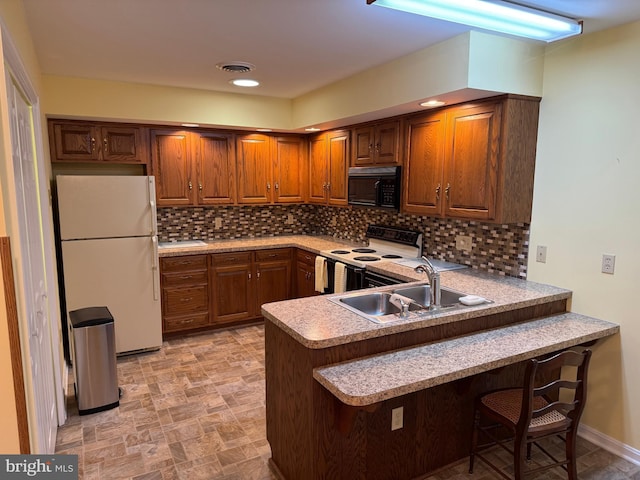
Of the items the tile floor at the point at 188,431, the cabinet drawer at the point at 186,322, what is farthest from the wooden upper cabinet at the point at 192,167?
the tile floor at the point at 188,431

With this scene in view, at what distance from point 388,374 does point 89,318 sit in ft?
7.31

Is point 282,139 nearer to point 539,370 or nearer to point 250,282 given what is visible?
point 250,282

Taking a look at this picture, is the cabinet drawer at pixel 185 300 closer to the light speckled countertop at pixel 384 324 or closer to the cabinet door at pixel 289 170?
the cabinet door at pixel 289 170

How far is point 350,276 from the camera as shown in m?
3.67

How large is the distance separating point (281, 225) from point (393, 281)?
2.42 meters

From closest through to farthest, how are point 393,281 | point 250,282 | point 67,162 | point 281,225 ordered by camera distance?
point 393,281, point 67,162, point 250,282, point 281,225

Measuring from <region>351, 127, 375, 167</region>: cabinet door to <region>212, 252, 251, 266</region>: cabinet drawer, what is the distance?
1498mm

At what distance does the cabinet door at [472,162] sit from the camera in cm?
281

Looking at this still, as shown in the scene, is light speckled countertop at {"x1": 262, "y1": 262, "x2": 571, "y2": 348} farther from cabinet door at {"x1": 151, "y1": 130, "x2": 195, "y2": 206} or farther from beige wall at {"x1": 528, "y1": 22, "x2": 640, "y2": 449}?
cabinet door at {"x1": 151, "y1": 130, "x2": 195, "y2": 206}

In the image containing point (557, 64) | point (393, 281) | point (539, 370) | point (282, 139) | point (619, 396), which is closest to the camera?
point (539, 370)

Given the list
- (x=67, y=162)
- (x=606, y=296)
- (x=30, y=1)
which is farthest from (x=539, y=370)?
(x=67, y=162)

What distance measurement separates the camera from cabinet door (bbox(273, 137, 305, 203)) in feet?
16.0

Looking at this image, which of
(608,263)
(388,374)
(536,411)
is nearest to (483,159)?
(608,263)

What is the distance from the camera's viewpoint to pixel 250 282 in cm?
457
